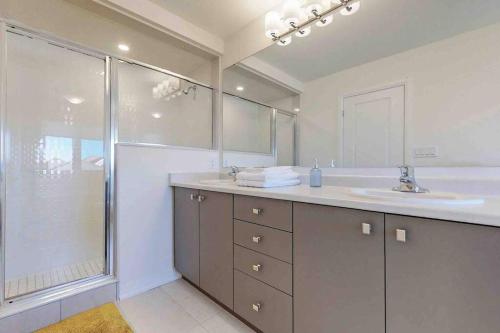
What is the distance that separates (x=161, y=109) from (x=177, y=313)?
1745 millimetres

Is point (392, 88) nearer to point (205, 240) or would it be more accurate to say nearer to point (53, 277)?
point (205, 240)

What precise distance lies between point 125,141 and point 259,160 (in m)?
1.14

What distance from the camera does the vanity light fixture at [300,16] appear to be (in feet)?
4.91

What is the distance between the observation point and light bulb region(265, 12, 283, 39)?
5.80 ft

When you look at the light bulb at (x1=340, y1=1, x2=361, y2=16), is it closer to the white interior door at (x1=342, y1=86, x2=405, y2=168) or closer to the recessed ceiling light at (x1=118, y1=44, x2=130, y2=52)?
the white interior door at (x1=342, y1=86, x2=405, y2=168)

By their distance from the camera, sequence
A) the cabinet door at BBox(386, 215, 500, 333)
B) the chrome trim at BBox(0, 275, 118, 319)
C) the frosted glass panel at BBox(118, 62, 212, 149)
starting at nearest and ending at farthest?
the cabinet door at BBox(386, 215, 500, 333)
the chrome trim at BBox(0, 275, 118, 319)
the frosted glass panel at BBox(118, 62, 212, 149)

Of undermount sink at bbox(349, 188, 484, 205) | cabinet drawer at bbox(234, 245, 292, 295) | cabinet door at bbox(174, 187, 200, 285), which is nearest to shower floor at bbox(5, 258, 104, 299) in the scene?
cabinet door at bbox(174, 187, 200, 285)

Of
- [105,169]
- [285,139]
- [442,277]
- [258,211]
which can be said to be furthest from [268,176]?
[105,169]

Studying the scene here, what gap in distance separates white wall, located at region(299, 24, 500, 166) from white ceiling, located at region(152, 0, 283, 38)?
3.41ft

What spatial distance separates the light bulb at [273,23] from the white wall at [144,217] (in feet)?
4.13

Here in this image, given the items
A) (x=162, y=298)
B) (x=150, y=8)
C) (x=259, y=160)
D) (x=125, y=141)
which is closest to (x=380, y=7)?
(x=259, y=160)

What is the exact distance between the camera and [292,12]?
167cm

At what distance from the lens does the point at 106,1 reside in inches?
64.1

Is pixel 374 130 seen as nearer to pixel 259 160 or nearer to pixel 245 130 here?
pixel 259 160
